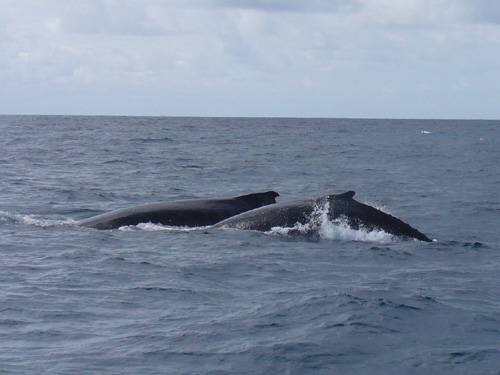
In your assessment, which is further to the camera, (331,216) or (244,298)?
(331,216)

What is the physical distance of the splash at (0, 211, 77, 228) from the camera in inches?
746

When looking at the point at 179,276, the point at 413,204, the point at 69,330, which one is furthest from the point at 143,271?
the point at 413,204

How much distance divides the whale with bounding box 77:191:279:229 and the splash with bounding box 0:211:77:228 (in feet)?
2.12

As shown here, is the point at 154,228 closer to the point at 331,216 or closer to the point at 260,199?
the point at 260,199

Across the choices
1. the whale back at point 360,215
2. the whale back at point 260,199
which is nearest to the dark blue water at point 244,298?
the whale back at point 360,215

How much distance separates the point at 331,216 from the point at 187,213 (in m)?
3.53

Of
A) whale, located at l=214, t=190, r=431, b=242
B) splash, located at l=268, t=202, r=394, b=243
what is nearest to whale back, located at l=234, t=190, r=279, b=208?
whale, located at l=214, t=190, r=431, b=242

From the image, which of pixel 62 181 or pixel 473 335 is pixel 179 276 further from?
pixel 62 181

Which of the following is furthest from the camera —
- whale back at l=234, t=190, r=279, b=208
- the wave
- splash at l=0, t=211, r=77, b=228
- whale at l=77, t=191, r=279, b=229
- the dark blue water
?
splash at l=0, t=211, r=77, b=228

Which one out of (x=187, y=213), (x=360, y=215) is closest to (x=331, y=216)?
(x=360, y=215)

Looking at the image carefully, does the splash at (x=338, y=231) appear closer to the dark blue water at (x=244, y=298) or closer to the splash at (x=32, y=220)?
the dark blue water at (x=244, y=298)

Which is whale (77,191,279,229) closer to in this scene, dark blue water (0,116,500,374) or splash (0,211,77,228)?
dark blue water (0,116,500,374)

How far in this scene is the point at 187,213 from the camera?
716 inches

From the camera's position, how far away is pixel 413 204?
24.7 metres
